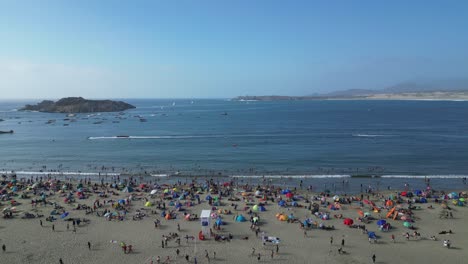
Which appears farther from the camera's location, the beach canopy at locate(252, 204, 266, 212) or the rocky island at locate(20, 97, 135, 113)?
the rocky island at locate(20, 97, 135, 113)

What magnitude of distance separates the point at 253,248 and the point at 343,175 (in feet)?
78.6

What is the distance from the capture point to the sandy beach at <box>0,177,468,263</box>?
22.4 metres

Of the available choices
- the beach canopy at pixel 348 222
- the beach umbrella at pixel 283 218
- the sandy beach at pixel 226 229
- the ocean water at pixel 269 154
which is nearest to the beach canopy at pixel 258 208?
the sandy beach at pixel 226 229

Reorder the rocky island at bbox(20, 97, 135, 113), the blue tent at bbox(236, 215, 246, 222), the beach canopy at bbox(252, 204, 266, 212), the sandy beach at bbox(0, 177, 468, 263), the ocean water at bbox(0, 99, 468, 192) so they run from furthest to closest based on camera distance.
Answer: the rocky island at bbox(20, 97, 135, 113) → the ocean water at bbox(0, 99, 468, 192) → the beach canopy at bbox(252, 204, 266, 212) → the blue tent at bbox(236, 215, 246, 222) → the sandy beach at bbox(0, 177, 468, 263)

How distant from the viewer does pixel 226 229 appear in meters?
26.6

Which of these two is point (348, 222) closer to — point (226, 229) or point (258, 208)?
point (258, 208)

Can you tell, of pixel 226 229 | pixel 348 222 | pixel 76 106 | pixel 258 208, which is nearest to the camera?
pixel 226 229

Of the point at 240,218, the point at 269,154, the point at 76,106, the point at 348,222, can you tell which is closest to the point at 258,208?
the point at 240,218

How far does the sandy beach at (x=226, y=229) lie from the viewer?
73.5ft

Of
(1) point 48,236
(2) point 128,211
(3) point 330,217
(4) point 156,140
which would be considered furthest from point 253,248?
(4) point 156,140

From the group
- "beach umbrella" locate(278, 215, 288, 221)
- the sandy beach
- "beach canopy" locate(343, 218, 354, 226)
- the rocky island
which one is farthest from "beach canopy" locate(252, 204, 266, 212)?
the rocky island

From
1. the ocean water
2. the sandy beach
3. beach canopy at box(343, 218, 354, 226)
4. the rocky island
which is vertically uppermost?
the rocky island

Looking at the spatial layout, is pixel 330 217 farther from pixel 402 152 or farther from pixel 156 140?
pixel 156 140

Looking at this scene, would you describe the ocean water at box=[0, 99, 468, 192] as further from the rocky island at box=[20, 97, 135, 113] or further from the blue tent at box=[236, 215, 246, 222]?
the rocky island at box=[20, 97, 135, 113]
